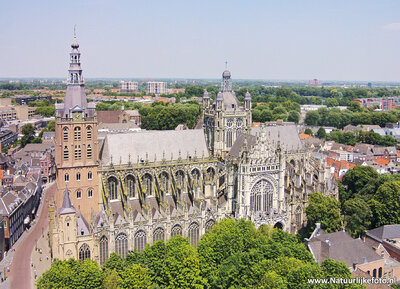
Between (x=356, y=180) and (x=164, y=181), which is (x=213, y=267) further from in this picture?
(x=356, y=180)

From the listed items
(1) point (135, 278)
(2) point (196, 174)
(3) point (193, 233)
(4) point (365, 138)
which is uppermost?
(2) point (196, 174)

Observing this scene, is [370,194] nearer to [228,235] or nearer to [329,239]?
[329,239]

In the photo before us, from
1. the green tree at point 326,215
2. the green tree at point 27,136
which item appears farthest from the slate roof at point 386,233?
the green tree at point 27,136

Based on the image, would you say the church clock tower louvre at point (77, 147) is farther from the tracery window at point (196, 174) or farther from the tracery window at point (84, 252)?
the tracery window at point (196, 174)

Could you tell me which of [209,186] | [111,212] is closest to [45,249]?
[111,212]

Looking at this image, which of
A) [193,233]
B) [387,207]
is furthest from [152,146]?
[387,207]

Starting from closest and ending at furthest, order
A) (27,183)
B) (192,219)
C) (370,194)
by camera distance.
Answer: (192,219), (370,194), (27,183)

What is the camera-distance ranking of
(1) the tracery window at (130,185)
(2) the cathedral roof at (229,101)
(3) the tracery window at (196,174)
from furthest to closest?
1. (2) the cathedral roof at (229,101)
2. (3) the tracery window at (196,174)
3. (1) the tracery window at (130,185)
